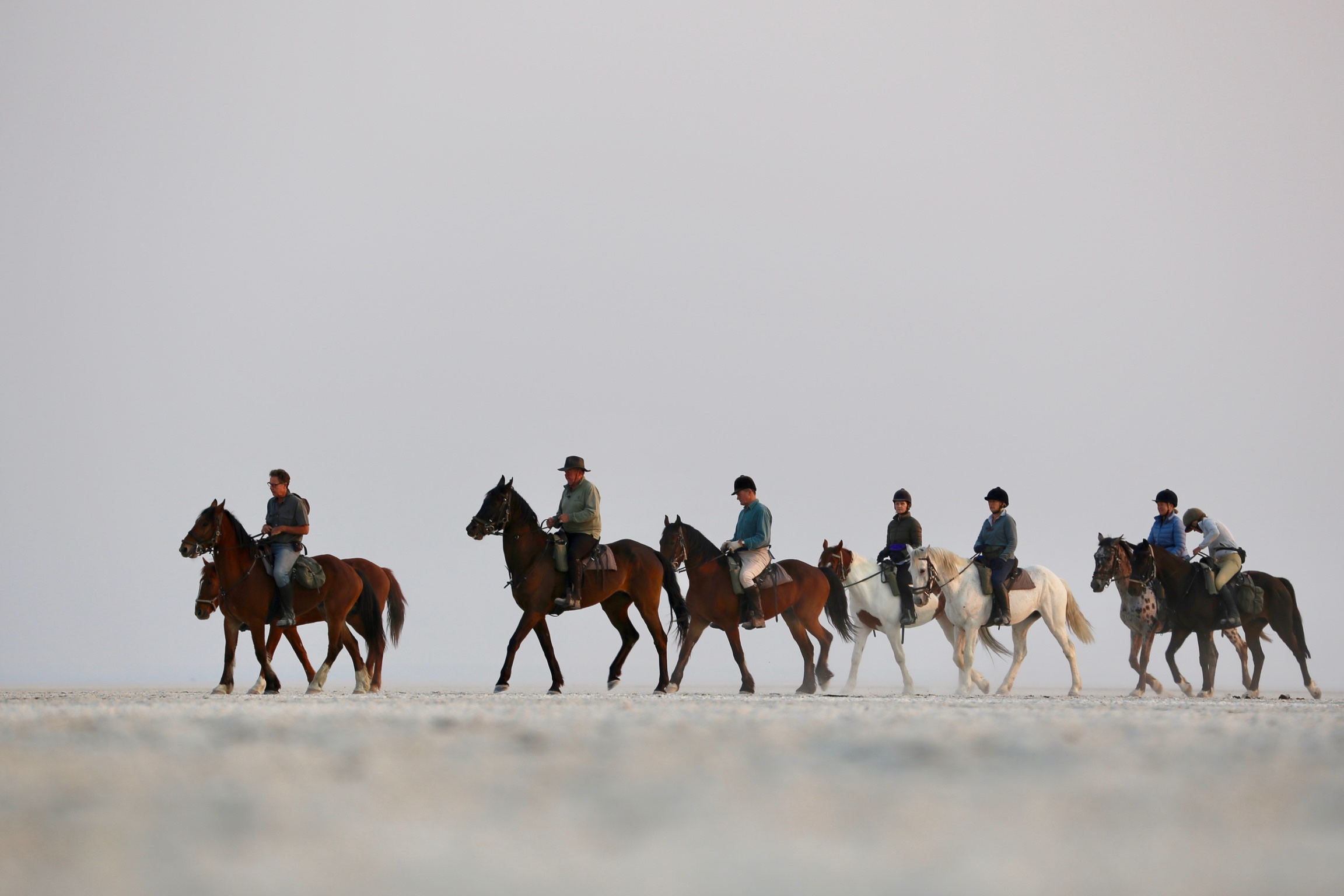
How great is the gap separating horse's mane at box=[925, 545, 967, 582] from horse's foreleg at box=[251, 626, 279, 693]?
8.17 m

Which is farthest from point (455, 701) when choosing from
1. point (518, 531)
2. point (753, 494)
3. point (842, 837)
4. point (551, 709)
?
point (842, 837)

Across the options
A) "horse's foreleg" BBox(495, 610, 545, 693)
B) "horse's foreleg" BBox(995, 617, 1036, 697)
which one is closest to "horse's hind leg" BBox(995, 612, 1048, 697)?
"horse's foreleg" BBox(995, 617, 1036, 697)

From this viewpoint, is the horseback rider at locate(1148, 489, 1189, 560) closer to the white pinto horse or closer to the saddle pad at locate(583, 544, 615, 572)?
the white pinto horse

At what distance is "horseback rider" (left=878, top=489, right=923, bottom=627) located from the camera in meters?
17.9

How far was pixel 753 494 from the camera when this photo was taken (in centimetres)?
1722

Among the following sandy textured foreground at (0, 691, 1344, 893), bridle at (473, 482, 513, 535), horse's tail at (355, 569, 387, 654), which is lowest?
sandy textured foreground at (0, 691, 1344, 893)

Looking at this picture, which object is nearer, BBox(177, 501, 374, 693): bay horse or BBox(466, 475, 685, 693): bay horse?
BBox(177, 501, 374, 693): bay horse

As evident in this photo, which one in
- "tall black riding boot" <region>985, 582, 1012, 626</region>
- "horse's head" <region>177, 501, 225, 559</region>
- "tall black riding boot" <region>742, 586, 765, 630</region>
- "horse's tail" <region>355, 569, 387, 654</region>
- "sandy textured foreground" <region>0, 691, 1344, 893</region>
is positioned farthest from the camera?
"tall black riding boot" <region>985, 582, 1012, 626</region>

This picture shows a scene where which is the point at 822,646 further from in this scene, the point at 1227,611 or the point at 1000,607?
the point at 1227,611

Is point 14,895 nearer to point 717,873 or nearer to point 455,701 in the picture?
point 717,873

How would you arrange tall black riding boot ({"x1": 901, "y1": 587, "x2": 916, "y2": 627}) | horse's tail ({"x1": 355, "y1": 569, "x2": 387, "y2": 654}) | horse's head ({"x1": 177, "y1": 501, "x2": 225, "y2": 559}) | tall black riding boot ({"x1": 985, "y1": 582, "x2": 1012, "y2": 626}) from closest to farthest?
1. horse's head ({"x1": 177, "y1": 501, "x2": 225, "y2": 559})
2. horse's tail ({"x1": 355, "y1": 569, "x2": 387, "y2": 654})
3. tall black riding boot ({"x1": 985, "y1": 582, "x2": 1012, "y2": 626})
4. tall black riding boot ({"x1": 901, "y1": 587, "x2": 916, "y2": 627})

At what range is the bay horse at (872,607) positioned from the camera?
18.2 meters

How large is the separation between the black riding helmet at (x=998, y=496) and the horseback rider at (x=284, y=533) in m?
8.60

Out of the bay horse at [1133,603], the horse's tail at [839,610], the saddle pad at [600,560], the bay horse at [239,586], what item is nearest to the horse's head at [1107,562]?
the bay horse at [1133,603]
